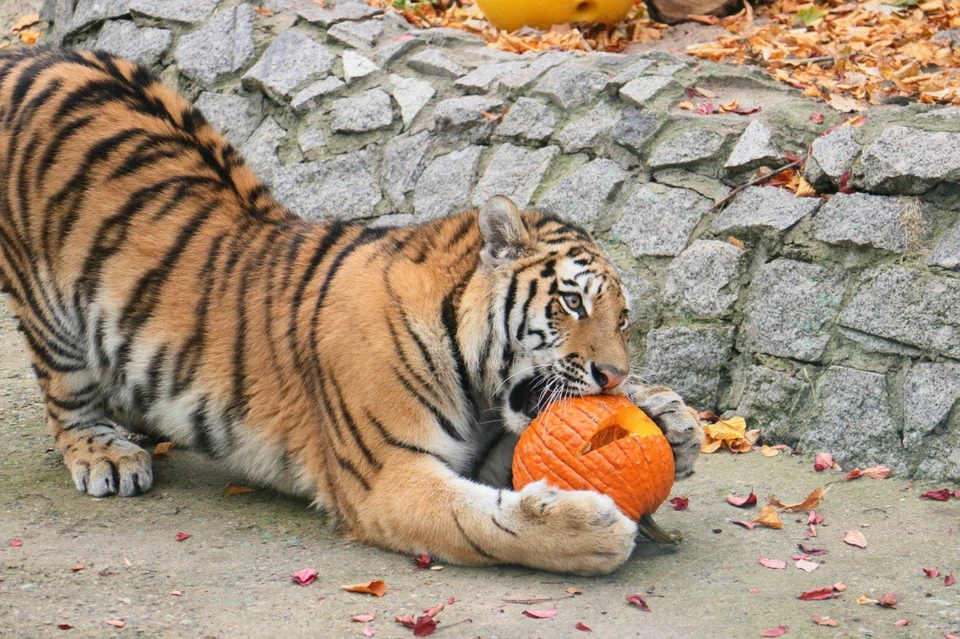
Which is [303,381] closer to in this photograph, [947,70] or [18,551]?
[18,551]

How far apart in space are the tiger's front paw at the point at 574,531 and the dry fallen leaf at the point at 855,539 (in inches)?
30.2

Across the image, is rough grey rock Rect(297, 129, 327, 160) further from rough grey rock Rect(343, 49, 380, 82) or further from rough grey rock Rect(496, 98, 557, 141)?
rough grey rock Rect(496, 98, 557, 141)

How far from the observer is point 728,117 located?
528 cm

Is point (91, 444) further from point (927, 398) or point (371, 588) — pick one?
point (927, 398)

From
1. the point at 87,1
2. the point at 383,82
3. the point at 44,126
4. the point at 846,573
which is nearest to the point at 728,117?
the point at 383,82

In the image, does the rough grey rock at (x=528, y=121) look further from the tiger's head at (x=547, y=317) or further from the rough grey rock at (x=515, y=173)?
the tiger's head at (x=547, y=317)

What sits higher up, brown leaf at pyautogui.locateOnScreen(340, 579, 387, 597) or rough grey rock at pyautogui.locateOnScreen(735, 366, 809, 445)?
brown leaf at pyautogui.locateOnScreen(340, 579, 387, 597)

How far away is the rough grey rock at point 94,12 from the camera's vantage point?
7.58 m

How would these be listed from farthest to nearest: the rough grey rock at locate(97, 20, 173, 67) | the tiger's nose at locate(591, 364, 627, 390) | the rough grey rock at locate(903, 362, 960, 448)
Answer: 1. the rough grey rock at locate(97, 20, 173, 67)
2. the rough grey rock at locate(903, 362, 960, 448)
3. the tiger's nose at locate(591, 364, 627, 390)

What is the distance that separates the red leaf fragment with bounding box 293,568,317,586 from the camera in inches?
130

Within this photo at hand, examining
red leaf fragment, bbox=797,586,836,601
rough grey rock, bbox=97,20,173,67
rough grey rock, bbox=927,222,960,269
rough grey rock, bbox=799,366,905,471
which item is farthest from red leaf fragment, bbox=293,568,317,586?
rough grey rock, bbox=97,20,173,67

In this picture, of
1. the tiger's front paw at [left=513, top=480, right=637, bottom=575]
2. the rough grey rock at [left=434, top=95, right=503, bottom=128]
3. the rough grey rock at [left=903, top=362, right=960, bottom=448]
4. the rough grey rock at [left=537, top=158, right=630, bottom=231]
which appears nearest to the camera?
the tiger's front paw at [left=513, top=480, right=637, bottom=575]

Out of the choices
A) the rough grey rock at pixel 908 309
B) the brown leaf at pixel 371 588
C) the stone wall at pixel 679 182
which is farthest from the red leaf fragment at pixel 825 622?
the rough grey rock at pixel 908 309

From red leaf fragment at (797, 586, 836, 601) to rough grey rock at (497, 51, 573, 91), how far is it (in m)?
3.42
